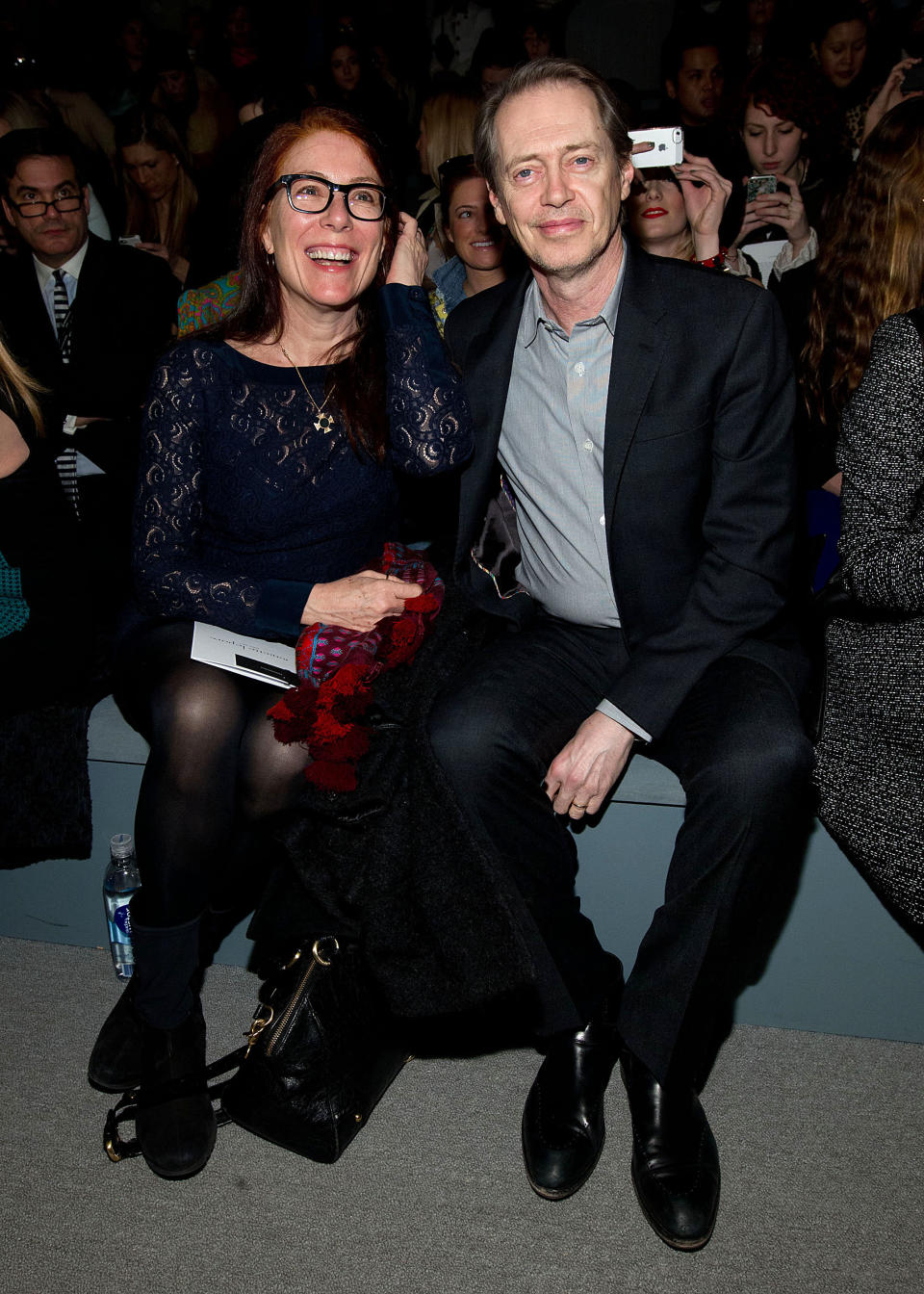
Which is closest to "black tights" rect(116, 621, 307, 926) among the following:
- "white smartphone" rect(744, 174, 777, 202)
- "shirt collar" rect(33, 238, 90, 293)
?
"shirt collar" rect(33, 238, 90, 293)

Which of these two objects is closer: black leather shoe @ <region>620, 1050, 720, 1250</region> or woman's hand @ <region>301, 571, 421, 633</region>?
black leather shoe @ <region>620, 1050, 720, 1250</region>

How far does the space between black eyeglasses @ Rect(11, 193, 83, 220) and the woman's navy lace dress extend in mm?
1417

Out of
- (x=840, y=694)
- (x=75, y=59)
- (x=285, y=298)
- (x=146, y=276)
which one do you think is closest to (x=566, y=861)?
(x=840, y=694)

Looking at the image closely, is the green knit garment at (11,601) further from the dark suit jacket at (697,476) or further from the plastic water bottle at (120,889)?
the dark suit jacket at (697,476)

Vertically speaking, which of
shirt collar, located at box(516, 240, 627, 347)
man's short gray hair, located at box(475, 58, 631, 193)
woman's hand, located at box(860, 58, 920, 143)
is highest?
woman's hand, located at box(860, 58, 920, 143)

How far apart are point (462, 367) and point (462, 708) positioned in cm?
65

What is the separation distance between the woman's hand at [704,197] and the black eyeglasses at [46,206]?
5.46 feet

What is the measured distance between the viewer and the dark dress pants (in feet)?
5.06

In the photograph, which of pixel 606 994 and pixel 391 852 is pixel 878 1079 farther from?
pixel 391 852

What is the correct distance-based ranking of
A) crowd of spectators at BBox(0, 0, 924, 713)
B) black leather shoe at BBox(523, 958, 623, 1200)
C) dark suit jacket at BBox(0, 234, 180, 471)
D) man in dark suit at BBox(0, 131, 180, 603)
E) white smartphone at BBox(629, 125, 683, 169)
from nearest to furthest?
black leather shoe at BBox(523, 958, 623, 1200) < white smartphone at BBox(629, 125, 683, 169) < crowd of spectators at BBox(0, 0, 924, 713) < man in dark suit at BBox(0, 131, 180, 603) < dark suit jacket at BBox(0, 234, 180, 471)

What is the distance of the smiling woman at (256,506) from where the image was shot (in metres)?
1.70

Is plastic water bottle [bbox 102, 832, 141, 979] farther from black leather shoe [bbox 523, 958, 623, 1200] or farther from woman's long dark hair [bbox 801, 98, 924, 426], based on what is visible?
woman's long dark hair [bbox 801, 98, 924, 426]

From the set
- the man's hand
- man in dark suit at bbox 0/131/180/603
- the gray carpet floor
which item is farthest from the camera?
man in dark suit at bbox 0/131/180/603

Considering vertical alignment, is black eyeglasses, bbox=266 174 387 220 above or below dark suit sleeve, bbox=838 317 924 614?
above
